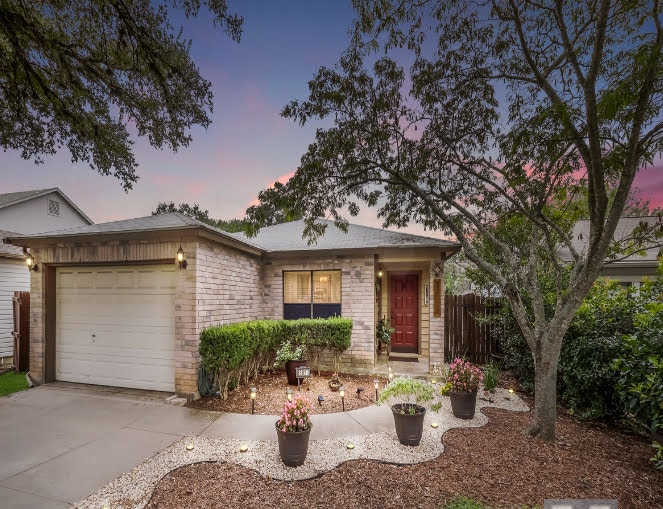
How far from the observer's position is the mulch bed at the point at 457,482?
9.69 ft

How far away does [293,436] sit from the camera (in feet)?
11.6

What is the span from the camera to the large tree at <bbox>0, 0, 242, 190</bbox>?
3887 mm

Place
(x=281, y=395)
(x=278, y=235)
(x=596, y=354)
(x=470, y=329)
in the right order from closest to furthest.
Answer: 1. (x=596, y=354)
2. (x=281, y=395)
3. (x=470, y=329)
4. (x=278, y=235)

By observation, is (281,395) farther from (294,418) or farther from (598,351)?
(598,351)

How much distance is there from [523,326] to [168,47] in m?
6.12

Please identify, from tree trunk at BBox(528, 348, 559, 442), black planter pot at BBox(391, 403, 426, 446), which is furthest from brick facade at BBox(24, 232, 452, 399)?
black planter pot at BBox(391, 403, 426, 446)

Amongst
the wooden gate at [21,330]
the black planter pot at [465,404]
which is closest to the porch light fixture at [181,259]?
the black planter pot at [465,404]

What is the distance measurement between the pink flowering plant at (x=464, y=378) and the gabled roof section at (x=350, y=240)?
2.95m

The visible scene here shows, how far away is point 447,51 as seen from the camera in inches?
187

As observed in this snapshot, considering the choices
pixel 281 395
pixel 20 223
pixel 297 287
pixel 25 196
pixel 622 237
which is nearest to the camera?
pixel 281 395

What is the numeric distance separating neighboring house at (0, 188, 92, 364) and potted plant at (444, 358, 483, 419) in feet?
37.9

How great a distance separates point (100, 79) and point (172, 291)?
3517 mm

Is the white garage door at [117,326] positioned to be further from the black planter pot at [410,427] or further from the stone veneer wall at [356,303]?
the black planter pot at [410,427]

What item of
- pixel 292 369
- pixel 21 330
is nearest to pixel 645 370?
pixel 292 369
